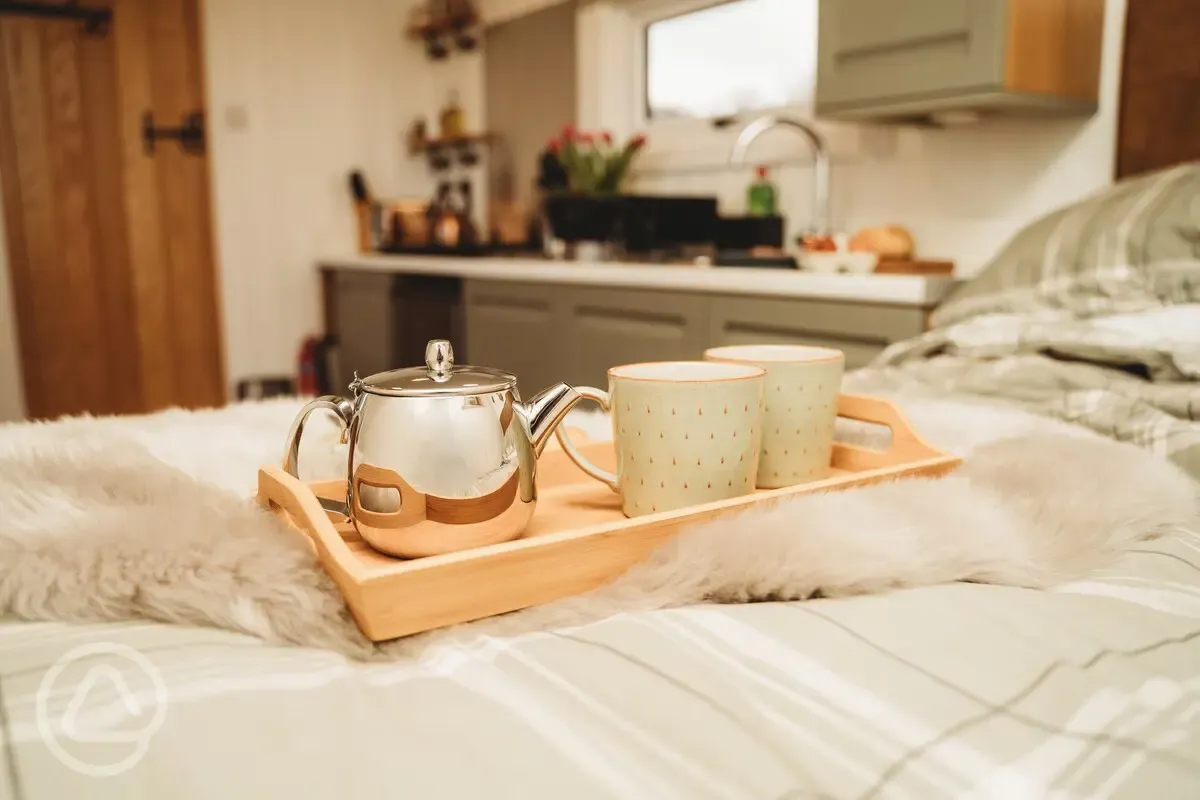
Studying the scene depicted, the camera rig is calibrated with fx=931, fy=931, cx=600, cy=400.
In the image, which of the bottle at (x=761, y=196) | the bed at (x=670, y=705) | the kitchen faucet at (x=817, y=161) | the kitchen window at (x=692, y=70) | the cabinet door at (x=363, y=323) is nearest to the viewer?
the bed at (x=670, y=705)

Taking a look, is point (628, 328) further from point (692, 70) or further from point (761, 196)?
point (692, 70)

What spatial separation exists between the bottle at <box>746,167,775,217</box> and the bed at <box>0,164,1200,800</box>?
7.45 ft

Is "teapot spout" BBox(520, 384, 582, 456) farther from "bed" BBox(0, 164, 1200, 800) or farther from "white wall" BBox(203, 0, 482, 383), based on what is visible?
"white wall" BBox(203, 0, 482, 383)

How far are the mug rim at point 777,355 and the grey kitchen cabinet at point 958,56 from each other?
51.6 inches

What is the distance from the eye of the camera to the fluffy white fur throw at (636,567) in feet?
1.68

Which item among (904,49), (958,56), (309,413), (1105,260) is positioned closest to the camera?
(309,413)

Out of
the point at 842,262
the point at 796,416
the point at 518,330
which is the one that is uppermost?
the point at 842,262

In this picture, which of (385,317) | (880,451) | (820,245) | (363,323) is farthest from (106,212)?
(880,451)

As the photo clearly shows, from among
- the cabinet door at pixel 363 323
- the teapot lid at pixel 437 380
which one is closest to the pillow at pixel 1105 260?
the teapot lid at pixel 437 380

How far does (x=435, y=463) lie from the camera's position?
1.87 feet

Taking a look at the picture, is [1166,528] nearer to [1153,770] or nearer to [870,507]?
[870,507]

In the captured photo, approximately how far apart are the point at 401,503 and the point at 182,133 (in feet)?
12.5

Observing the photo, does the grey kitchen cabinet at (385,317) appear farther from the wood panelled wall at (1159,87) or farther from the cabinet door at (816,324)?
the wood panelled wall at (1159,87)

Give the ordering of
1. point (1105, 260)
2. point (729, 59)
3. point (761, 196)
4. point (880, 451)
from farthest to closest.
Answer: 1. point (729, 59)
2. point (761, 196)
3. point (1105, 260)
4. point (880, 451)
